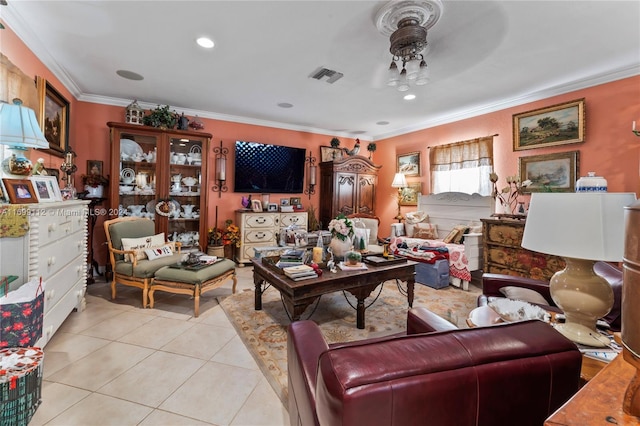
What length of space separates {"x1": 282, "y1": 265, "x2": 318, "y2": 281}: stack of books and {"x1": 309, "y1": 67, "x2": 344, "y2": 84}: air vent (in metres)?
2.20

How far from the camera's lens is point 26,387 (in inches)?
53.5

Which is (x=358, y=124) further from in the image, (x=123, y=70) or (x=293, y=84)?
(x=123, y=70)

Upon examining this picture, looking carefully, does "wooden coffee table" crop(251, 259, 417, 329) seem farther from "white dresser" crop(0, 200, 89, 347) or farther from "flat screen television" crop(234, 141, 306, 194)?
"flat screen television" crop(234, 141, 306, 194)

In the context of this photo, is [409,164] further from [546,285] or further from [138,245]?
[138,245]

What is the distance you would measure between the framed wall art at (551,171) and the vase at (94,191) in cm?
587

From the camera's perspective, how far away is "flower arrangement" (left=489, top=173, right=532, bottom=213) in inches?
147

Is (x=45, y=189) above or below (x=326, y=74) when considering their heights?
below

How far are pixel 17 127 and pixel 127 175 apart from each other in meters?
2.41

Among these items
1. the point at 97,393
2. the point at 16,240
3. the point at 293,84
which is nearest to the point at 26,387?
the point at 97,393

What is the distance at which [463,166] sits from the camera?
451 centimetres

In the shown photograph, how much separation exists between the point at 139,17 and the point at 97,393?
272 cm

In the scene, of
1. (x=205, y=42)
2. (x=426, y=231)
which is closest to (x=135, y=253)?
(x=205, y=42)

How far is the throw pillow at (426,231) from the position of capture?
4.66 meters

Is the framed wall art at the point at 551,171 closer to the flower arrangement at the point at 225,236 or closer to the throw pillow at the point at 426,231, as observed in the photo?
the throw pillow at the point at 426,231
